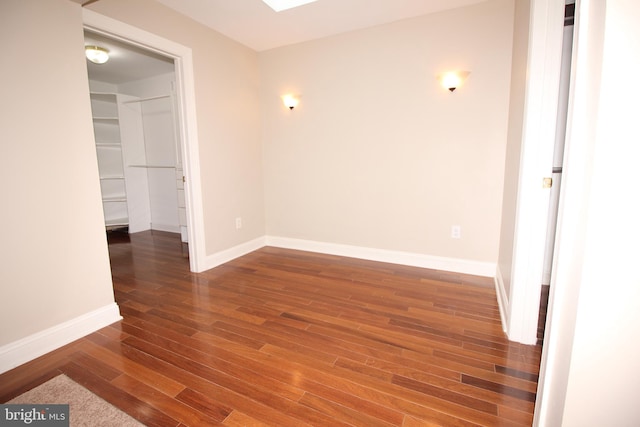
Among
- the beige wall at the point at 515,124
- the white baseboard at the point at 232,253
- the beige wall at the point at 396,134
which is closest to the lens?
the beige wall at the point at 515,124

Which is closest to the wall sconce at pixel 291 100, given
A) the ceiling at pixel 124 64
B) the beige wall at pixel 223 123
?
the beige wall at pixel 223 123

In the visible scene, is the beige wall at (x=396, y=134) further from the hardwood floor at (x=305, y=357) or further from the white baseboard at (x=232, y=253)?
the hardwood floor at (x=305, y=357)

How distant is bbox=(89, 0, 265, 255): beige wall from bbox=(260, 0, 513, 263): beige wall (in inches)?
9.7

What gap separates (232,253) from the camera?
11.7 ft

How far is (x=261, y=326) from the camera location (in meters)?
2.11

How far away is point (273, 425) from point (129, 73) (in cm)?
530

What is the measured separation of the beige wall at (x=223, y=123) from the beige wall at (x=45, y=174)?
0.85 meters

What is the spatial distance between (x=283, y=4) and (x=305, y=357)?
2.98 metres

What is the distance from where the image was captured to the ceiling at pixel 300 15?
8.63 feet

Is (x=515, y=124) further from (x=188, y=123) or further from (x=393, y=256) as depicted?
(x=188, y=123)

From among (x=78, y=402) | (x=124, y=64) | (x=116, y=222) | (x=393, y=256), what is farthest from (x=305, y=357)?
(x=116, y=222)

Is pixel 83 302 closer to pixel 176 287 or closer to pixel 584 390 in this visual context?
pixel 176 287

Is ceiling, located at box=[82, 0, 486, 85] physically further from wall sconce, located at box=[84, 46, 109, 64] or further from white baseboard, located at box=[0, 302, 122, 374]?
white baseboard, located at box=[0, 302, 122, 374]
